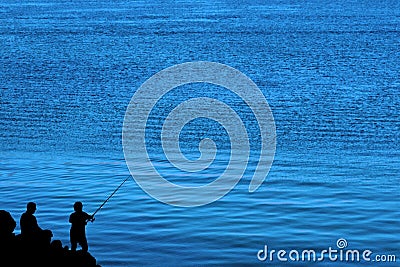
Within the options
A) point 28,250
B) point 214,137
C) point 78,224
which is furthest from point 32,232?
point 214,137

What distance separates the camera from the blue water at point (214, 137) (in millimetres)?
26062

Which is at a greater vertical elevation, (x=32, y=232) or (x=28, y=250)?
(x=32, y=232)

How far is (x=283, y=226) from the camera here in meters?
26.9

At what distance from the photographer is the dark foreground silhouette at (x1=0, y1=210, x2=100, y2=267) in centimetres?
1734

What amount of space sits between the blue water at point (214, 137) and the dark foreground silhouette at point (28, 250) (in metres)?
5.03

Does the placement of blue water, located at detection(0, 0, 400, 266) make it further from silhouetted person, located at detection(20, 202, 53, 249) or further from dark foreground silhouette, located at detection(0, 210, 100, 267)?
silhouetted person, located at detection(20, 202, 53, 249)

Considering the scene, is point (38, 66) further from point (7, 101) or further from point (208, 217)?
point (208, 217)

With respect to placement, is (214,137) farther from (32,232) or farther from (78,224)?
(32,232)

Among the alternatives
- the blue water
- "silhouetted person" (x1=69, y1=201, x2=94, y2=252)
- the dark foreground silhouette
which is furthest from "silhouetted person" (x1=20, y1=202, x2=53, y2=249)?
the blue water

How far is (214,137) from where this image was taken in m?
40.9

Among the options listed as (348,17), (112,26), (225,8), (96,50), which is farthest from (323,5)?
(96,50)

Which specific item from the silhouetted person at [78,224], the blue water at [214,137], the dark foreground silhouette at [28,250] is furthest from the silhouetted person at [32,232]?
the blue water at [214,137]

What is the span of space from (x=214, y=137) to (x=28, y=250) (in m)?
23.9

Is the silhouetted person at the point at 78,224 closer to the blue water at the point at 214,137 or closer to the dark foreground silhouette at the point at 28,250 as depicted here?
the dark foreground silhouette at the point at 28,250
